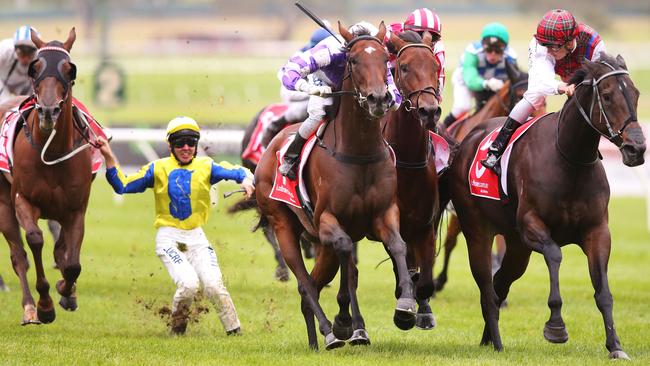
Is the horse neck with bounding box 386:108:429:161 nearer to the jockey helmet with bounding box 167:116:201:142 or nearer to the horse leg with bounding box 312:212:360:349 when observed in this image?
the horse leg with bounding box 312:212:360:349

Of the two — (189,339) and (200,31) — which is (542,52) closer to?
(189,339)

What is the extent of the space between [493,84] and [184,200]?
4101mm

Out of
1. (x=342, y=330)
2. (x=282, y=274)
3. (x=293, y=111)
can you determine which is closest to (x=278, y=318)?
(x=282, y=274)

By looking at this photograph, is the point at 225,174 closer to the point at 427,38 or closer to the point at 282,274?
the point at 427,38

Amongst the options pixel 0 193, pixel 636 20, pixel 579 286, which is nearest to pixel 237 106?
pixel 636 20

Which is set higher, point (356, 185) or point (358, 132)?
point (358, 132)

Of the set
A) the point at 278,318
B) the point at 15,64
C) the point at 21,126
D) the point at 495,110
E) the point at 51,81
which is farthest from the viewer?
the point at 495,110

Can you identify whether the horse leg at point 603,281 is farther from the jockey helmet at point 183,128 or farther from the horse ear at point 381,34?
the jockey helmet at point 183,128

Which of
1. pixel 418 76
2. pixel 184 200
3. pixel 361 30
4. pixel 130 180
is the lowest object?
pixel 184 200

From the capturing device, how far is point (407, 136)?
8.00m

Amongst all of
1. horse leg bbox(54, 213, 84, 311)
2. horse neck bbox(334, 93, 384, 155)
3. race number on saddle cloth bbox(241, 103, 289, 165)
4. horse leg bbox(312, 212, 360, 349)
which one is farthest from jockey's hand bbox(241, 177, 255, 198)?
race number on saddle cloth bbox(241, 103, 289, 165)

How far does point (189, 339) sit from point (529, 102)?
2.92 metres

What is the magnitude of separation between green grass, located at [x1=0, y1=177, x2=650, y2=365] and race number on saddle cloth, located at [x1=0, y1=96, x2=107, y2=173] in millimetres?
1286

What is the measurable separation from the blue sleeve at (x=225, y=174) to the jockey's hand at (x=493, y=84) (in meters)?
3.82
